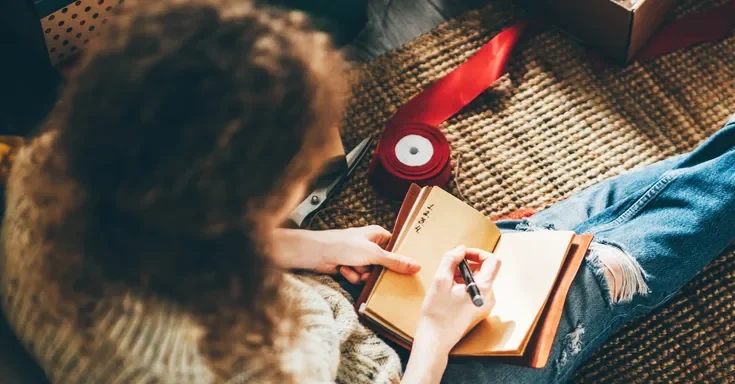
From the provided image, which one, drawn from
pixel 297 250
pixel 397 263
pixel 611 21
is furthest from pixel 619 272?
pixel 611 21

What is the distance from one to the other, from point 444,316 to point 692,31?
87cm

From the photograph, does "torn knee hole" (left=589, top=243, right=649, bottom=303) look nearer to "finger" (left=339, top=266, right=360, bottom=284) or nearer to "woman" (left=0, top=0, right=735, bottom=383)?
"finger" (left=339, top=266, right=360, bottom=284)

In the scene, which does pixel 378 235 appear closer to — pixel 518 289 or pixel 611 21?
pixel 518 289

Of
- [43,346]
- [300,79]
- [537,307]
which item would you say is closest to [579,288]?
[537,307]

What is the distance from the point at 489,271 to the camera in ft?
2.64

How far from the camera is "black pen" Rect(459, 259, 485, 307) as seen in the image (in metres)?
0.77

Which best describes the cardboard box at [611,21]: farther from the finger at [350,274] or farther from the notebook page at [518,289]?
the finger at [350,274]

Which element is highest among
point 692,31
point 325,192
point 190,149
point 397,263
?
point 190,149

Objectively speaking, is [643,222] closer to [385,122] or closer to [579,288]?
[579,288]

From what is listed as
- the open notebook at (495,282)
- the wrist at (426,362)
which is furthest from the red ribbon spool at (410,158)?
the wrist at (426,362)

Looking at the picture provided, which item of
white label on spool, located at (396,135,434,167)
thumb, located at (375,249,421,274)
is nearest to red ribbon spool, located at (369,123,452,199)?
white label on spool, located at (396,135,434,167)

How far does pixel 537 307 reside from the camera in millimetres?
800

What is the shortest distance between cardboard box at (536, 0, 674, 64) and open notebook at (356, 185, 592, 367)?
19.2 inches

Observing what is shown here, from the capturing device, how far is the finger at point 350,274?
86cm
